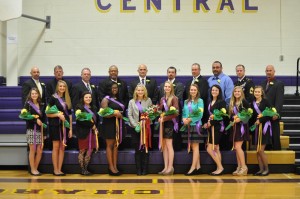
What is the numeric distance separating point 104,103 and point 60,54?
149 inches

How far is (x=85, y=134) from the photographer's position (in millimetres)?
7371

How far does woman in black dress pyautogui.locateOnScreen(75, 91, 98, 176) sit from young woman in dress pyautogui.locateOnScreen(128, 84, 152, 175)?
1.98 feet

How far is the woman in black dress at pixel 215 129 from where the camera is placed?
7.33 meters

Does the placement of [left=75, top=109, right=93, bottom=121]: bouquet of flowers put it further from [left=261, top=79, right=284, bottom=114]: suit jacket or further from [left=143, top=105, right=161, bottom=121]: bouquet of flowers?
[left=261, top=79, right=284, bottom=114]: suit jacket

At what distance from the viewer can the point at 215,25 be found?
10742 mm

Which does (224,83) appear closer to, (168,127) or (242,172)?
(168,127)

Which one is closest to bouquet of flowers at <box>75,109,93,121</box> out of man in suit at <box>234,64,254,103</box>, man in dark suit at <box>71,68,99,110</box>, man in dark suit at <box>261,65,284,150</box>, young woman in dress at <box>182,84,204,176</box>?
man in dark suit at <box>71,68,99,110</box>

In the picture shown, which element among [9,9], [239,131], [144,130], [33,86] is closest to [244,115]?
[239,131]

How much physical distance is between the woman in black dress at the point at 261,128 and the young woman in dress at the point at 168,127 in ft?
4.10

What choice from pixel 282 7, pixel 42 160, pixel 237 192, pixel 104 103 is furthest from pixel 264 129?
pixel 282 7

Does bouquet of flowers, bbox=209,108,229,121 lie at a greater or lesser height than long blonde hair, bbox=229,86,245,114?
lesser

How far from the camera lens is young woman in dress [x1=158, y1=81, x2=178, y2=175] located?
737cm

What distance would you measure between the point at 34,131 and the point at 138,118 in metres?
1.64

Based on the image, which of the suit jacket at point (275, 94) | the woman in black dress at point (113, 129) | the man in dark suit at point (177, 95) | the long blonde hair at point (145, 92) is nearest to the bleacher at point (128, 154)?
the man in dark suit at point (177, 95)
